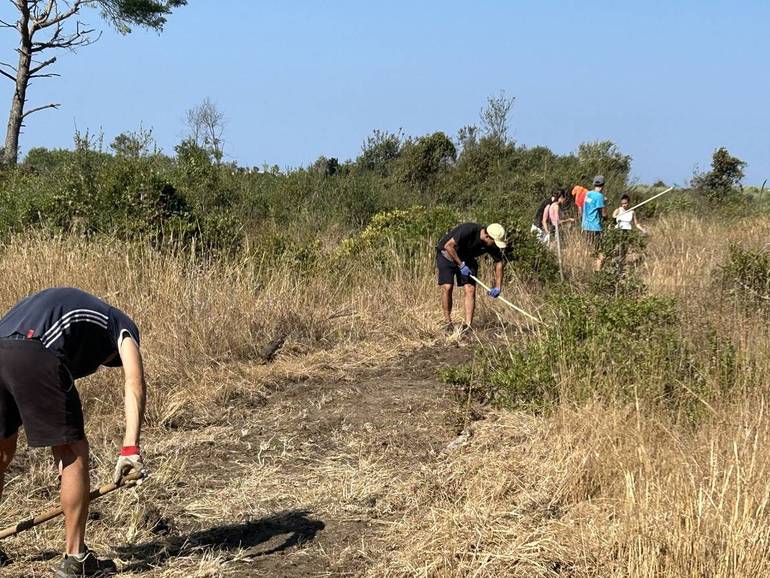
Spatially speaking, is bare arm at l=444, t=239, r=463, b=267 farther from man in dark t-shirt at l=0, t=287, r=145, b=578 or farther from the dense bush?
man in dark t-shirt at l=0, t=287, r=145, b=578

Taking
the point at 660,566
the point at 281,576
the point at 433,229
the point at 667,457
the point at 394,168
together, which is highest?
the point at 394,168

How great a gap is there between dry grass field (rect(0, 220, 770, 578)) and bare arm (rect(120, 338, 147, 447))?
861mm

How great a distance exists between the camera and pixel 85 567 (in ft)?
11.8

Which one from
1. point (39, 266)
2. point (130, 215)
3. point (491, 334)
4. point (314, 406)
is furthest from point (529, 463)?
point (130, 215)

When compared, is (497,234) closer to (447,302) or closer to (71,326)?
(447,302)

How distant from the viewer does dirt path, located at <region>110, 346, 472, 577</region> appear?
3.89 metres

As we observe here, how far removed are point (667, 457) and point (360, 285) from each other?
6.12 meters

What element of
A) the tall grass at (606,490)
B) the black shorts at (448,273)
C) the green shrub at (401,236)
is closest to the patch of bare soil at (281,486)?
the tall grass at (606,490)

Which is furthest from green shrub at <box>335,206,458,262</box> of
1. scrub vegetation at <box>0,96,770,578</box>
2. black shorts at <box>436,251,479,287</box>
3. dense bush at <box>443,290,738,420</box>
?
dense bush at <box>443,290,738,420</box>

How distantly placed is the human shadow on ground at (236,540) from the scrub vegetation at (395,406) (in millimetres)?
15

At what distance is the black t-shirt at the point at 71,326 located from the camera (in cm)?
337

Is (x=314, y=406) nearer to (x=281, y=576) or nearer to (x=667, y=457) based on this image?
(x=281, y=576)

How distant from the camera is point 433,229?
37.6 feet

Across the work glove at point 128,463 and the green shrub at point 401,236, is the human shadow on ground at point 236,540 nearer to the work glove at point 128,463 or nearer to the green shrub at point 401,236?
the work glove at point 128,463
